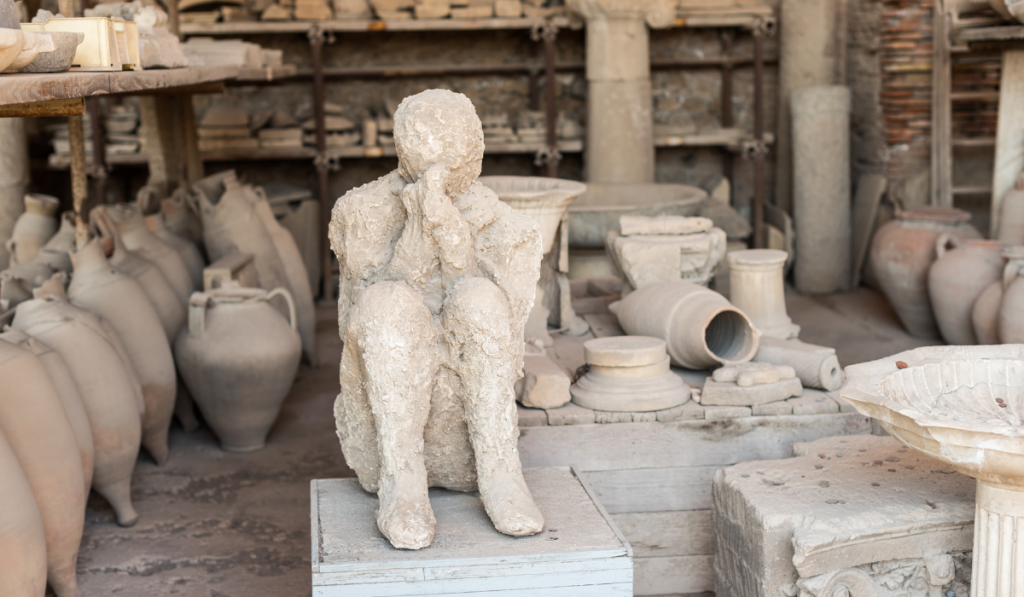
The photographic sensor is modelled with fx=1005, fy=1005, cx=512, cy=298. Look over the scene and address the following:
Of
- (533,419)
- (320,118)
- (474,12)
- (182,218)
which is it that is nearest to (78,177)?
(182,218)

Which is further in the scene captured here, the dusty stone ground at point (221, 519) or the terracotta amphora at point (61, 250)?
the terracotta amphora at point (61, 250)

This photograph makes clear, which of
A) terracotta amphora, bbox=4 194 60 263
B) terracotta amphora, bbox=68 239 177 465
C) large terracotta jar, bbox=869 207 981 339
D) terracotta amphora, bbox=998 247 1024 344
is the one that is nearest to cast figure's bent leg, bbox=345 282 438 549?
terracotta amphora, bbox=68 239 177 465

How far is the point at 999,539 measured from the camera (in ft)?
8.00

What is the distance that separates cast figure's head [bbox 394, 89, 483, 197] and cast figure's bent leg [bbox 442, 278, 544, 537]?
1.05 feet

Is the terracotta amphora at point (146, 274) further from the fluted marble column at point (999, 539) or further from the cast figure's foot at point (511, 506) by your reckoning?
the fluted marble column at point (999, 539)

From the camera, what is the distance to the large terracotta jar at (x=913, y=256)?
5.80 meters

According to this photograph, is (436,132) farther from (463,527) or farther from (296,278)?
(296,278)

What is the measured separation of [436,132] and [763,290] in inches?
79.6

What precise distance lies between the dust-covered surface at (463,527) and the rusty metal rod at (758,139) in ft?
16.5

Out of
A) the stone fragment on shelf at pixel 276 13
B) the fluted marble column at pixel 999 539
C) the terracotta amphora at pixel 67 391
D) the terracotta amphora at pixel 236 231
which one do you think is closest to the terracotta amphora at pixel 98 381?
the terracotta amphora at pixel 67 391

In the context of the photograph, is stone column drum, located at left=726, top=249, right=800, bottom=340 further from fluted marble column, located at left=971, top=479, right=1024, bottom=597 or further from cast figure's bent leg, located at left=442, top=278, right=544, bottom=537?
cast figure's bent leg, located at left=442, top=278, right=544, bottom=537

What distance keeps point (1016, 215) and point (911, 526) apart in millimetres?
3312

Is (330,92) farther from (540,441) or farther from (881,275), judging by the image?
(540,441)

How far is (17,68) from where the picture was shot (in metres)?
2.68
